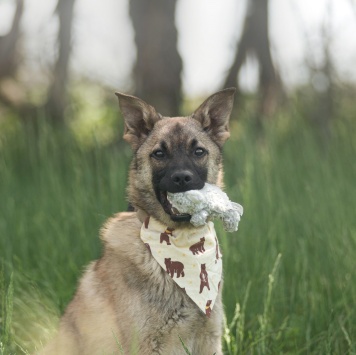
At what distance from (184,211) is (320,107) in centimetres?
601

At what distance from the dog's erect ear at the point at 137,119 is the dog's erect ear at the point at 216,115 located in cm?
32

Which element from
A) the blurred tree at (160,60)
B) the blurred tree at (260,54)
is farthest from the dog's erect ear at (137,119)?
the blurred tree at (260,54)

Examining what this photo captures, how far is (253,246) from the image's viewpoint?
202 inches

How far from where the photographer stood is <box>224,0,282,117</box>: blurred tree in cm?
1187

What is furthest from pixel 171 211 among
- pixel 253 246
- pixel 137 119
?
pixel 253 246

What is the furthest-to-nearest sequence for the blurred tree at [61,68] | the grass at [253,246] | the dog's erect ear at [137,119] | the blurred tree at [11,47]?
the blurred tree at [11,47] < the blurred tree at [61,68] < the grass at [253,246] < the dog's erect ear at [137,119]

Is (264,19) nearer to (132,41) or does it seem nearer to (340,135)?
(132,41)

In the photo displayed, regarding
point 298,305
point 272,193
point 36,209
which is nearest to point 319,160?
point 272,193

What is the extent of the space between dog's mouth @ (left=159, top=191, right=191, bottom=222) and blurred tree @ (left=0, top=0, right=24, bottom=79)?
271 inches

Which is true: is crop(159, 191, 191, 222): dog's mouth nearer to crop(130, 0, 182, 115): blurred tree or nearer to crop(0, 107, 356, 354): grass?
crop(0, 107, 356, 354): grass

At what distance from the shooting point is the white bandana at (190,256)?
378 centimetres

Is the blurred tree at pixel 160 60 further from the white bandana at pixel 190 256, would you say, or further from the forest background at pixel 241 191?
the white bandana at pixel 190 256

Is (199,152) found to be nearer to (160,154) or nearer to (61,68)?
(160,154)

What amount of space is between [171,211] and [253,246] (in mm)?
1514
